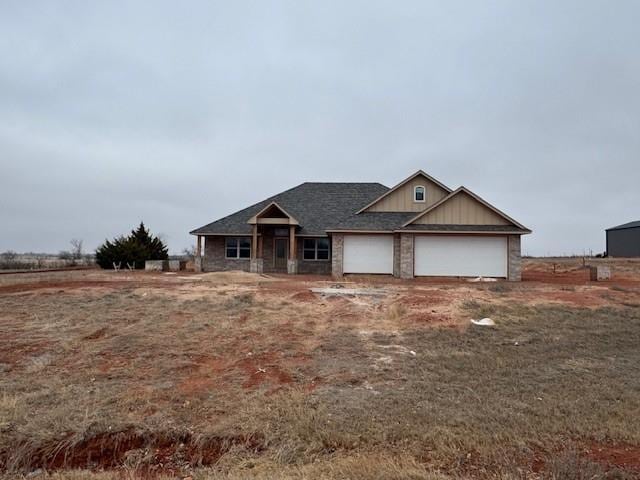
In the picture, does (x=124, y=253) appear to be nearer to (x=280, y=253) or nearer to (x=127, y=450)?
(x=280, y=253)

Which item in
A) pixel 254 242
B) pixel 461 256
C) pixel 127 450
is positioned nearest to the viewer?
pixel 127 450

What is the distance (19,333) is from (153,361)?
4316 mm

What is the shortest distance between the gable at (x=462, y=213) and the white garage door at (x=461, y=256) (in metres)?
0.73

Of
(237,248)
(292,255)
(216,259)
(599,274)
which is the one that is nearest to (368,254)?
(292,255)

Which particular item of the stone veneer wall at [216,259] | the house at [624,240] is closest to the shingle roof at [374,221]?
the stone veneer wall at [216,259]

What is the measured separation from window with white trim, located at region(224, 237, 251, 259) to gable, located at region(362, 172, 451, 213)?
7.34m

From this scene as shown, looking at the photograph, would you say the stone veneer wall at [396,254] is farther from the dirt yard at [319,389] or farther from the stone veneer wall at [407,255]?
the dirt yard at [319,389]

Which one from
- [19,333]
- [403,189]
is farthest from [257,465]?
[403,189]

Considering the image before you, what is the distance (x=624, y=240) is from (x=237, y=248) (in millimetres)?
41076

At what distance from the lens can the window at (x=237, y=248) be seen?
27.6 m

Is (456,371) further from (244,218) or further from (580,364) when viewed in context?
(244,218)

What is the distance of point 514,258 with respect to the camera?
21.9 metres

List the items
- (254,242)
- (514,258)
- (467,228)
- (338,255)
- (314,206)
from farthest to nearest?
1. (314,206)
2. (254,242)
3. (338,255)
4. (467,228)
5. (514,258)

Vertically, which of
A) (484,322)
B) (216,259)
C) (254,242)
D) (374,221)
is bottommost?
(484,322)
